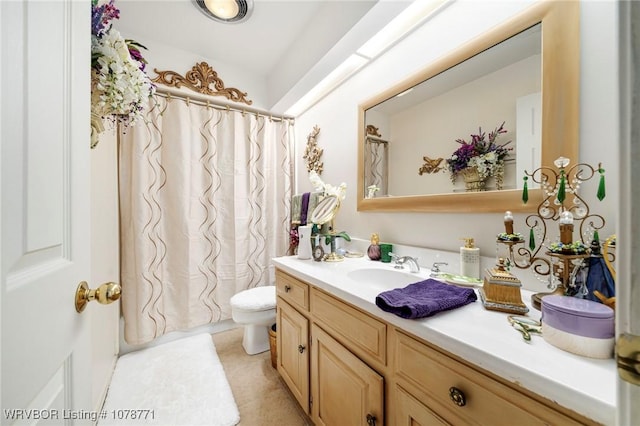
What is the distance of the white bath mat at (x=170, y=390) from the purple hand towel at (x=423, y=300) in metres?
1.18

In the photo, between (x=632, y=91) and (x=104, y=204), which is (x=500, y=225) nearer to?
(x=632, y=91)

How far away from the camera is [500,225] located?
91 centimetres

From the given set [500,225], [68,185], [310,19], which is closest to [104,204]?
[68,185]

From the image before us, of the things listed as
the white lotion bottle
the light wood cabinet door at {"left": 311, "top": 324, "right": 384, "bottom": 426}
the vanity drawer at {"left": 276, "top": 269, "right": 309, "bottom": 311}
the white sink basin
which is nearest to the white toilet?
the vanity drawer at {"left": 276, "top": 269, "right": 309, "bottom": 311}

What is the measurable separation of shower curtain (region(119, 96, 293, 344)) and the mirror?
115 cm

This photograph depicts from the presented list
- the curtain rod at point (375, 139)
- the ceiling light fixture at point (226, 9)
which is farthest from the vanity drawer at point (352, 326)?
the ceiling light fixture at point (226, 9)

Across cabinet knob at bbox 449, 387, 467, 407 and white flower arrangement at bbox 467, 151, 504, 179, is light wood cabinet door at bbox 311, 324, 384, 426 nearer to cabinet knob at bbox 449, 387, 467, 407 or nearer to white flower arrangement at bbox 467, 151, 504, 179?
cabinet knob at bbox 449, 387, 467, 407

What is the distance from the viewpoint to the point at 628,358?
9.3 inches

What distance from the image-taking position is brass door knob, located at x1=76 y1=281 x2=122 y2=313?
51 centimetres

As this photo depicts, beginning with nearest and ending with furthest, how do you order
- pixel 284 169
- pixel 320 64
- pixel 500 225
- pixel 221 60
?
pixel 500 225 → pixel 320 64 → pixel 221 60 → pixel 284 169

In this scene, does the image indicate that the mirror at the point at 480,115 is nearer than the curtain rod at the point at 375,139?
Yes

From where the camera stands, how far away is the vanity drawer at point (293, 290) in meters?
1.08

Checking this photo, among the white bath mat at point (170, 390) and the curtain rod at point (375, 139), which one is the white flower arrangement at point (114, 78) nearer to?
the curtain rod at point (375, 139)

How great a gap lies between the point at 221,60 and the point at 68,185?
6.63ft
